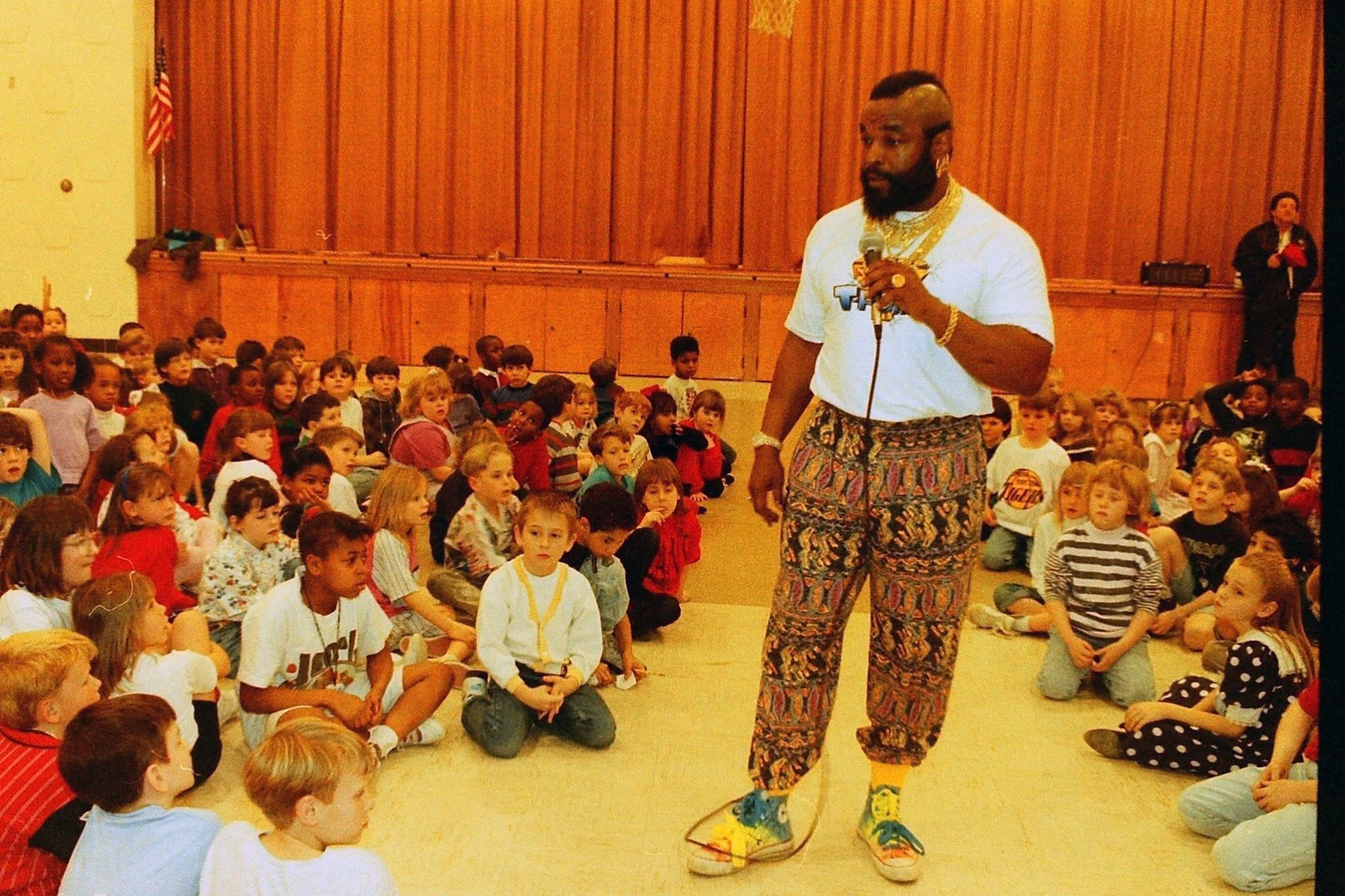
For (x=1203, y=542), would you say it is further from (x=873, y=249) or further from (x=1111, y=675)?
(x=873, y=249)

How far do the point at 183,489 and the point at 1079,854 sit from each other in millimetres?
4001

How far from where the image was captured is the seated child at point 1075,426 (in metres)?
6.99

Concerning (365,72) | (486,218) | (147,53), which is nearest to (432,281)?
(486,218)

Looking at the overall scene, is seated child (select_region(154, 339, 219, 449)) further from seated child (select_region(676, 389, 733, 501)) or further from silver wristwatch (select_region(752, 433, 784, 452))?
silver wristwatch (select_region(752, 433, 784, 452))

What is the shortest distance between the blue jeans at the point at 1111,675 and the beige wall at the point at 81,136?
10856 mm

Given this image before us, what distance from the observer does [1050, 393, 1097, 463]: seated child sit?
22.9ft

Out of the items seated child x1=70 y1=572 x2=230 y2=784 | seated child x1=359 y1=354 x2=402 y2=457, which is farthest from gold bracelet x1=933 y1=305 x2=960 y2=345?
seated child x1=359 y1=354 x2=402 y2=457

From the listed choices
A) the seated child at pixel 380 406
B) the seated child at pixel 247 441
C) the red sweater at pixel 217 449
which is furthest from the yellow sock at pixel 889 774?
the seated child at pixel 380 406

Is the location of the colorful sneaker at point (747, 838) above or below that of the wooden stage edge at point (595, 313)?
below

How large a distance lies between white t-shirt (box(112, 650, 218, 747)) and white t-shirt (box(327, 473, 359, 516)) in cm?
185

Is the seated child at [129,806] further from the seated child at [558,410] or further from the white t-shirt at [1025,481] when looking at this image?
the white t-shirt at [1025,481]

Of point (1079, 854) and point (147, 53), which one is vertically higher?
point (147, 53)

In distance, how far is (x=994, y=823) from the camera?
375cm

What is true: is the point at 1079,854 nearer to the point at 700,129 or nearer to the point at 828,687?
the point at 828,687
